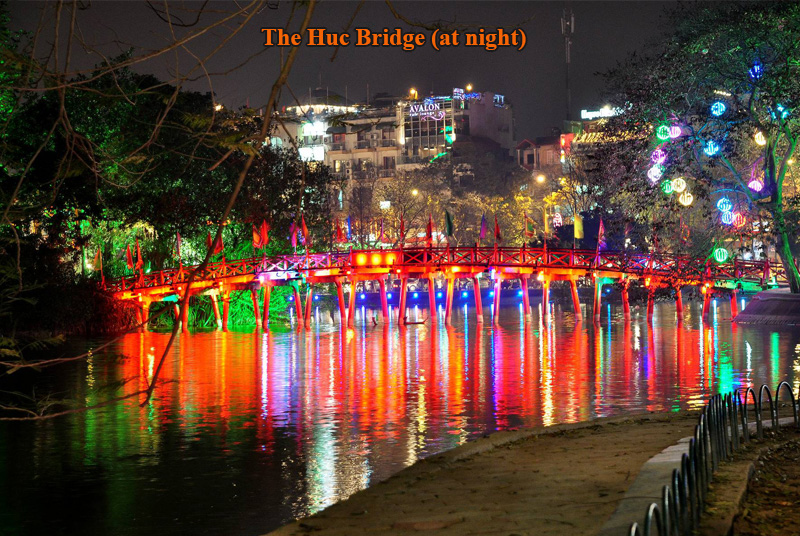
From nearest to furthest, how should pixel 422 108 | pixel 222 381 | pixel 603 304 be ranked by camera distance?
1. pixel 222 381
2. pixel 603 304
3. pixel 422 108

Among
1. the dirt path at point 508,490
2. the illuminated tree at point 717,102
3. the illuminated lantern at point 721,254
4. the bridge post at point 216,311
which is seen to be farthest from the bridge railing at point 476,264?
the dirt path at point 508,490

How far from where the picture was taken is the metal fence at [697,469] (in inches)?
283

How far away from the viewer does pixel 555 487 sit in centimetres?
1121

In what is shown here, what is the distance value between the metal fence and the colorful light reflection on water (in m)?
4.56

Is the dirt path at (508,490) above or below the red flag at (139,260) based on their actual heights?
below

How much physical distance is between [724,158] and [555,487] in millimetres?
34165

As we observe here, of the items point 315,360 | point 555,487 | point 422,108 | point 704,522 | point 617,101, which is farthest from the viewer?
point 422,108

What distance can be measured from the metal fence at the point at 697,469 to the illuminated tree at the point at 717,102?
1127 inches

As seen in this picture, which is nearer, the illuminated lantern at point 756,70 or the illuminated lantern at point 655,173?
the illuminated lantern at point 756,70

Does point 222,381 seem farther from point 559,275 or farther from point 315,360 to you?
point 559,275

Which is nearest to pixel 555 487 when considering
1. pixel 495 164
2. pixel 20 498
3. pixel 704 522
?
pixel 704 522

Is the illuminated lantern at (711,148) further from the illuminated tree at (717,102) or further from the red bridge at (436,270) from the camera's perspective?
the red bridge at (436,270)

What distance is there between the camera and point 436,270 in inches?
2309

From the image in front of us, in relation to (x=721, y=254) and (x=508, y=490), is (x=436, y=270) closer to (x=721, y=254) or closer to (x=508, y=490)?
(x=721, y=254)
